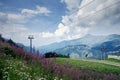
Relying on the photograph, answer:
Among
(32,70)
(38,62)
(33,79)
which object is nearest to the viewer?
(33,79)

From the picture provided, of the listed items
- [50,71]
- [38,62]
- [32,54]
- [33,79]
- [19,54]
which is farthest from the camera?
[19,54]

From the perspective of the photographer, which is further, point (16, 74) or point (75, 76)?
point (75, 76)

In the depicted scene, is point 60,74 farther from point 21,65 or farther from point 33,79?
point 33,79

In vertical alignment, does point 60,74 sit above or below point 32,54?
below

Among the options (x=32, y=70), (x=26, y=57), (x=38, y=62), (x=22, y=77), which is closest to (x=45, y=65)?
(x=38, y=62)

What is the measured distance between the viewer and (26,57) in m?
14.2

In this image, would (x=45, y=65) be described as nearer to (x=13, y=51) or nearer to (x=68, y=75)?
(x=68, y=75)

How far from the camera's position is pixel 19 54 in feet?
49.2

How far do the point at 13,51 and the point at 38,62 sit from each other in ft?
12.2

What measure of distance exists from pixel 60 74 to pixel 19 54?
4677 millimetres

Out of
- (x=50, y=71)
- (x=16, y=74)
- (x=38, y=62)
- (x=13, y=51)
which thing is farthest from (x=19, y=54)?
(x=16, y=74)

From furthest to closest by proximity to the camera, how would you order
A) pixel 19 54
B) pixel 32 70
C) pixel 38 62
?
1. pixel 19 54
2. pixel 38 62
3. pixel 32 70

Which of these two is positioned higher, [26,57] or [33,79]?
[26,57]

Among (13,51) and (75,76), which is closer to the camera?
(75,76)
